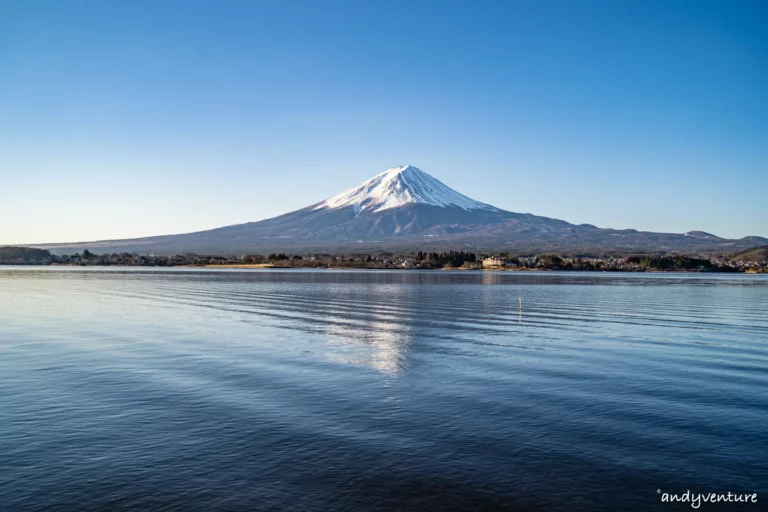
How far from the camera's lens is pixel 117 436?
15.1m

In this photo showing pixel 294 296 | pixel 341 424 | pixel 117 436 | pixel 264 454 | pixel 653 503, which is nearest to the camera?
pixel 653 503

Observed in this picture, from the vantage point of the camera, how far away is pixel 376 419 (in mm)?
16844

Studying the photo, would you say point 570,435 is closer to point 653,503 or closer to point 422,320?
point 653,503

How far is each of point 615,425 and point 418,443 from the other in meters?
5.58

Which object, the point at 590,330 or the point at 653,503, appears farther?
the point at 590,330

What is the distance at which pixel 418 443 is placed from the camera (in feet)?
48.5

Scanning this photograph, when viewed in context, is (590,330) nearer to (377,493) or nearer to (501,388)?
(501,388)

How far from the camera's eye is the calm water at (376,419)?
1210 centimetres

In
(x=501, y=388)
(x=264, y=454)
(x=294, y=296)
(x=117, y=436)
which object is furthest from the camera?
(x=294, y=296)

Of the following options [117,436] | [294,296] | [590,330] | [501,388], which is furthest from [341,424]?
[294,296]

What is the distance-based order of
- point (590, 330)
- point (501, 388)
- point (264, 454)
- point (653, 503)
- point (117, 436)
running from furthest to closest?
point (590, 330), point (501, 388), point (117, 436), point (264, 454), point (653, 503)

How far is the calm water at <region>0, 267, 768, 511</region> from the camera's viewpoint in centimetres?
1210

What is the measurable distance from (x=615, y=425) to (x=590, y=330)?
22.2 meters

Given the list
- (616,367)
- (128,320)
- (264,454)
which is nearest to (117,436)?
(264,454)
